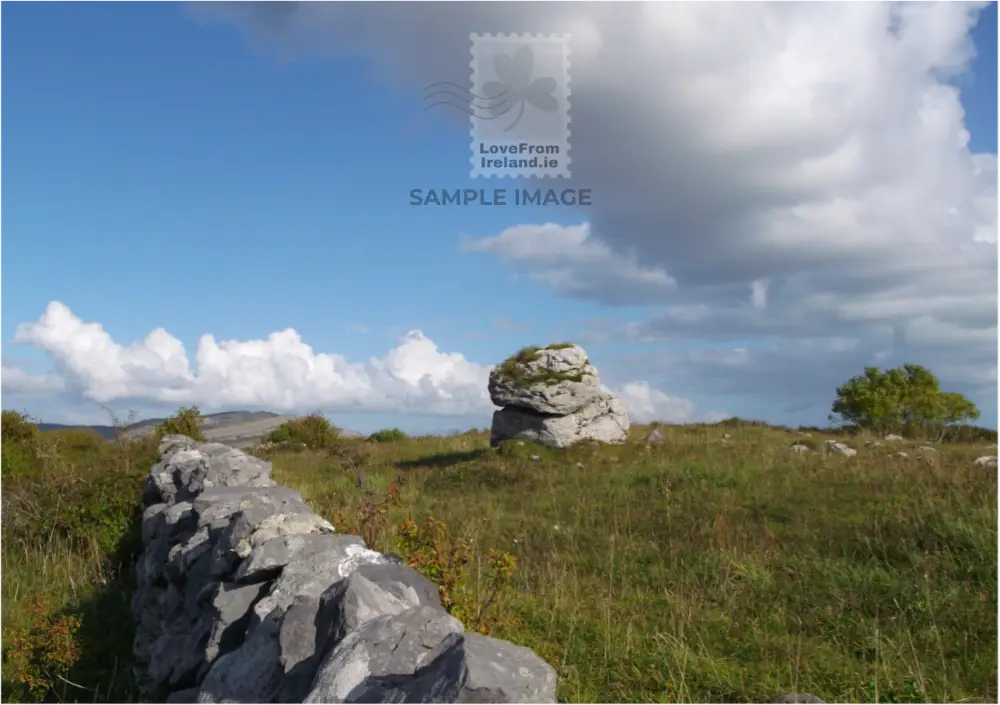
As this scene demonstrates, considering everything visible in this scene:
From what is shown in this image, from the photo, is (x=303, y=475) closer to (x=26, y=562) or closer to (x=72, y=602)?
(x=26, y=562)

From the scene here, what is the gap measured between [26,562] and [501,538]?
6093mm

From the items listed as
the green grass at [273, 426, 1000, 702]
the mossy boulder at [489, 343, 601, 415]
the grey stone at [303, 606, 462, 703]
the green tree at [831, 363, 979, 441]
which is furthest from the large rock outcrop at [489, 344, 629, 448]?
the green tree at [831, 363, 979, 441]

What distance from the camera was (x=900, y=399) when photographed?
108ft

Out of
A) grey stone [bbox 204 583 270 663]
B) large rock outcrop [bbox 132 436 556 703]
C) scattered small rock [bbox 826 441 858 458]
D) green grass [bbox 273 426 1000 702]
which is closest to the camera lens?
large rock outcrop [bbox 132 436 556 703]

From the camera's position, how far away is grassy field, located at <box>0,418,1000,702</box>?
204 inches

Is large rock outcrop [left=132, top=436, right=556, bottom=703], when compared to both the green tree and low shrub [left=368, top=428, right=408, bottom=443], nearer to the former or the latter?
low shrub [left=368, top=428, right=408, bottom=443]

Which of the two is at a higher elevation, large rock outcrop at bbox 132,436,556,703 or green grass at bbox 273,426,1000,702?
large rock outcrop at bbox 132,436,556,703

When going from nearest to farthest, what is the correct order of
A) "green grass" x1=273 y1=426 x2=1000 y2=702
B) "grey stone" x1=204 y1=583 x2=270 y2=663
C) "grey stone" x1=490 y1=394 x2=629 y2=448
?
"grey stone" x1=204 y1=583 x2=270 y2=663
"green grass" x1=273 y1=426 x2=1000 y2=702
"grey stone" x1=490 y1=394 x2=629 y2=448

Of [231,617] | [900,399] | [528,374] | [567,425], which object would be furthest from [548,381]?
[900,399]

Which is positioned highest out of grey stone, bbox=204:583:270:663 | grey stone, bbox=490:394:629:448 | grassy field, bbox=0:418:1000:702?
grey stone, bbox=490:394:629:448

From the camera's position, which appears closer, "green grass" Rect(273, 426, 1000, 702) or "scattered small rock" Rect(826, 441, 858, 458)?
"green grass" Rect(273, 426, 1000, 702)

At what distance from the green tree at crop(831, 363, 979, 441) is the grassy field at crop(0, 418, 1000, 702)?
21.1 m

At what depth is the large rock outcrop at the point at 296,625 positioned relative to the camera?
2.55 m

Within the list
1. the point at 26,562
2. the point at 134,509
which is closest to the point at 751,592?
the point at 134,509
